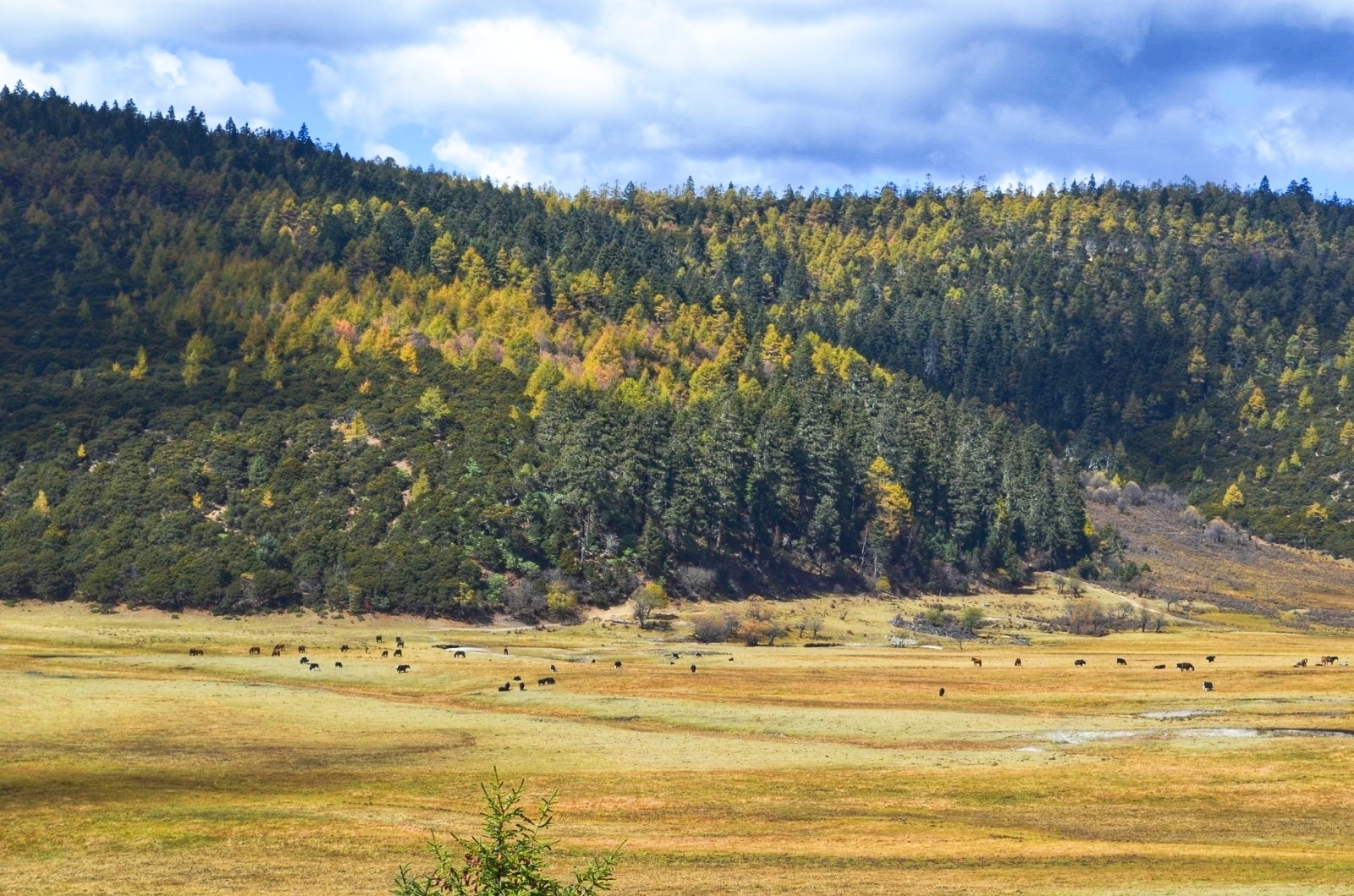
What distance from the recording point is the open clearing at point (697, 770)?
43906 millimetres

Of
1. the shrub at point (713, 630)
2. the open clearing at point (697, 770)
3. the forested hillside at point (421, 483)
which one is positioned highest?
the forested hillside at point (421, 483)

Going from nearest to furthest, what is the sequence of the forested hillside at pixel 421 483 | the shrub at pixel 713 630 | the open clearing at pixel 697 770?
1. the open clearing at pixel 697 770
2. the shrub at pixel 713 630
3. the forested hillside at pixel 421 483

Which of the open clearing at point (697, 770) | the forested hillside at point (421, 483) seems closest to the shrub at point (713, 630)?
the forested hillside at point (421, 483)

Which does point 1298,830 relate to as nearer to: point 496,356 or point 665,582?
point 665,582

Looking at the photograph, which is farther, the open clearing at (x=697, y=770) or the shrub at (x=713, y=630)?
the shrub at (x=713, y=630)

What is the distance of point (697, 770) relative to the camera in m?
62.1

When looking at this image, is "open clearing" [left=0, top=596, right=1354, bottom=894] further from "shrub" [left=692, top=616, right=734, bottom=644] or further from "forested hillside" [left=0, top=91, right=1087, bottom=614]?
"forested hillside" [left=0, top=91, right=1087, bottom=614]

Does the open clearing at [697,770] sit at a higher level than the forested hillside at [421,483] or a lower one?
lower

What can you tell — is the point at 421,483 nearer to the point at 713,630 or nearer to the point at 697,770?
the point at 713,630

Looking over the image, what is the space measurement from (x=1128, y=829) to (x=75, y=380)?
164m

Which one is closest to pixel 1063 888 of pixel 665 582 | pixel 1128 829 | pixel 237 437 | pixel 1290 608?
pixel 1128 829

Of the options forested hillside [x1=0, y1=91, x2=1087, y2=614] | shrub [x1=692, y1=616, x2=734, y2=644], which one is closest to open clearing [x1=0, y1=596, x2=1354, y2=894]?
shrub [x1=692, y1=616, x2=734, y2=644]

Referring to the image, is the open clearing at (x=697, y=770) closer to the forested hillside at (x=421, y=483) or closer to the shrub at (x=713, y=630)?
the shrub at (x=713, y=630)

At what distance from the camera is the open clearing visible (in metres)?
43.9
